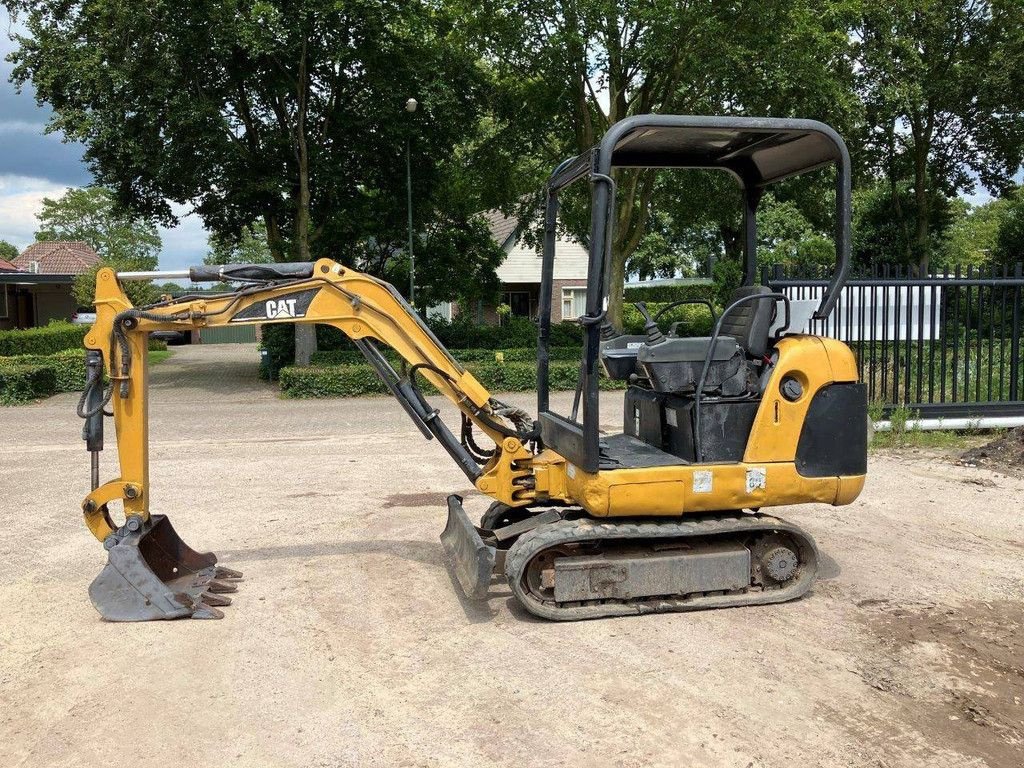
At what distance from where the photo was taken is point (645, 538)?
17.0ft

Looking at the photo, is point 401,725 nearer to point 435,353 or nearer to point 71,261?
point 435,353

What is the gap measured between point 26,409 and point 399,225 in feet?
30.0

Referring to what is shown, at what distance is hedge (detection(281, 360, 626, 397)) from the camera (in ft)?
57.2

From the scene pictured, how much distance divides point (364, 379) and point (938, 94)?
18616mm

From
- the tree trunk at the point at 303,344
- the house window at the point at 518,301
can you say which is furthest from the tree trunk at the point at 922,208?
the house window at the point at 518,301

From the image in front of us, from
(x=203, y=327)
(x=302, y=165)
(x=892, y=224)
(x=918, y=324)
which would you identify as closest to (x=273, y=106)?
(x=302, y=165)

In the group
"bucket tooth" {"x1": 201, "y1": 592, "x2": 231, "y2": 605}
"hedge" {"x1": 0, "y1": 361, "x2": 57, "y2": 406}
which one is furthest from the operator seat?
"hedge" {"x1": 0, "y1": 361, "x2": 57, "y2": 406}

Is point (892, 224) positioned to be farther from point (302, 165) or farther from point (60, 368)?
point (60, 368)

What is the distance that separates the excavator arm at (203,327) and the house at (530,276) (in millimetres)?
29153

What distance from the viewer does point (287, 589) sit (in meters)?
5.82

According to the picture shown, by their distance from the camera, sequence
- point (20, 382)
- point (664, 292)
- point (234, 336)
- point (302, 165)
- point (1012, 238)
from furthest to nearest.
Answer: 1. point (234, 336)
2. point (664, 292)
3. point (1012, 238)
4. point (302, 165)
5. point (20, 382)

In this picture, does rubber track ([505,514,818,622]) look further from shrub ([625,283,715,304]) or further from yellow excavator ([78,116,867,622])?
shrub ([625,283,715,304])

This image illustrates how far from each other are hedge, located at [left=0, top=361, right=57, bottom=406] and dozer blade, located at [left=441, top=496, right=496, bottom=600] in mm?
13584

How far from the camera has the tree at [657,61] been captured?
53.6ft
